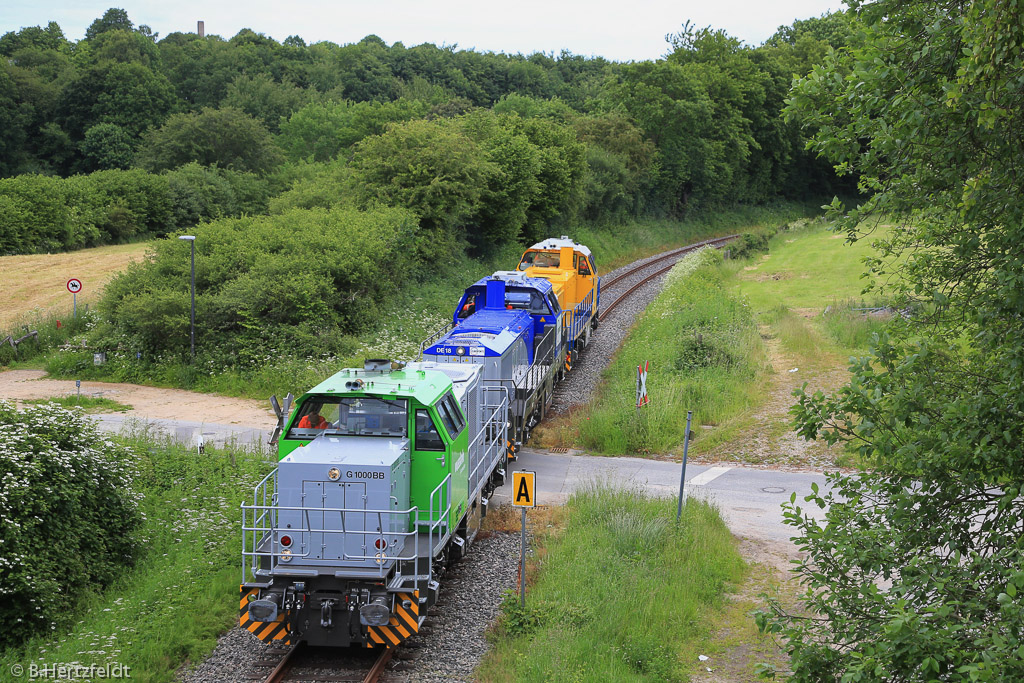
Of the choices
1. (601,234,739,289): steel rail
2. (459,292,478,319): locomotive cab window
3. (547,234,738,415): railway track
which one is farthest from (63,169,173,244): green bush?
(459,292,478,319): locomotive cab window

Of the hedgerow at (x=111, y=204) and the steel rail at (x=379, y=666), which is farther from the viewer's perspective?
the hedgerow at (x=111, y=204)

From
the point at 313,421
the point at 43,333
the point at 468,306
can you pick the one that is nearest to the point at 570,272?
the point at 468,306

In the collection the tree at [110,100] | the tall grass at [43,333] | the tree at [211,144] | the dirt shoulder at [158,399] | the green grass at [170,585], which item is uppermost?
the tree at [110,100]

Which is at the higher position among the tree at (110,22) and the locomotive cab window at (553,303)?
the tree at (110,22)

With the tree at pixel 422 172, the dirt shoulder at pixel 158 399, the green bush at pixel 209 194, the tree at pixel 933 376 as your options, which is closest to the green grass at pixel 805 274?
the tree at pixel 422 172

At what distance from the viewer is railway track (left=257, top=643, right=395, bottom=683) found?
9805 mm

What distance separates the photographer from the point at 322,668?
10.1 meters

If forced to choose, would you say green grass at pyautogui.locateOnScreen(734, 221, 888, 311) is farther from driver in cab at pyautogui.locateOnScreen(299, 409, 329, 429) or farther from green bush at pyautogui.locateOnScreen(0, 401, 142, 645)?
green bush at pyautogui.locateOnScreen(0, 401, 142, 645)

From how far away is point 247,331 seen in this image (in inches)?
1022

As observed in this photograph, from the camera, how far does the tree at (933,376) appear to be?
5.69 m

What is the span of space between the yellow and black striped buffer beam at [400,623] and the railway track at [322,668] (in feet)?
1.31

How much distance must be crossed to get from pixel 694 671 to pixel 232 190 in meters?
53.3

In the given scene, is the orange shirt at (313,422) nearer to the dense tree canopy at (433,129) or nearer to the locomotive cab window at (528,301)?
the locomotive cab window at (528,301)

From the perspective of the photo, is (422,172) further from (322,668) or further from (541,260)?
(322,668)
